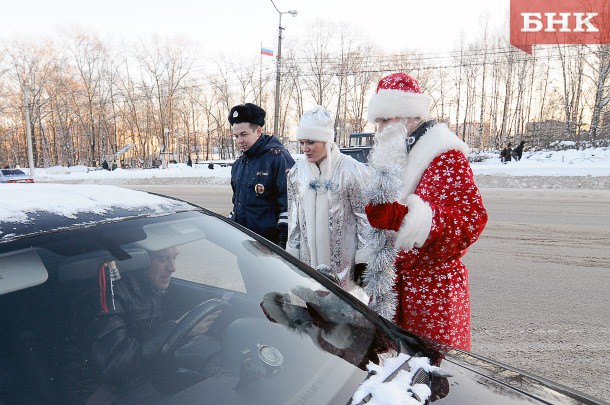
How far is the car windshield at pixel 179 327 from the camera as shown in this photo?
1.18 meters

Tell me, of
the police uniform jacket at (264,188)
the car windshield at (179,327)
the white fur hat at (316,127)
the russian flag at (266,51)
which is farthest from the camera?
the russian flag at (266,51)

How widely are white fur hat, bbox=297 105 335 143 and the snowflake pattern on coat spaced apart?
103 centimetres

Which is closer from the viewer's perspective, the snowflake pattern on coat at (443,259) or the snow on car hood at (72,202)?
the snow on car hood at (72,202)

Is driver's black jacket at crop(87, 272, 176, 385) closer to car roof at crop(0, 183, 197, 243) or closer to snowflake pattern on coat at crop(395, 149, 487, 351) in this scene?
car roof at crop(0, 183, 197, 243)

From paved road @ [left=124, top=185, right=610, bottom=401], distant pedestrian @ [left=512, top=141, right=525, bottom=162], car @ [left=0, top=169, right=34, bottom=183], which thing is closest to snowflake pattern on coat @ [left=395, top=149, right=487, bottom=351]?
paved road @ [left=124, top=185, right=610, bottom=401]

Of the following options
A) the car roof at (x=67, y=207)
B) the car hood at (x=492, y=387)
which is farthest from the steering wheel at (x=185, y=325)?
the car hood at (x=492, y=387)

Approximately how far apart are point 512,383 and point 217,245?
49.3 inches

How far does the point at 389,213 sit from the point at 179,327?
901mm

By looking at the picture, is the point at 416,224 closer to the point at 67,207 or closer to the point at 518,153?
the point at 67,207

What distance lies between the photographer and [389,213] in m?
1.62

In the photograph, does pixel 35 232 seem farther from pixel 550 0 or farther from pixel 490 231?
pixel 550 0

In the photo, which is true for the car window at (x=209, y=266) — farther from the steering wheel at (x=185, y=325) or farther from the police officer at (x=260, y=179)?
the police officer at (x=260, y=179)

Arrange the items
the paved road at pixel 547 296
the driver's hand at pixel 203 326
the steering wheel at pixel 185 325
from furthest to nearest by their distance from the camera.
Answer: the paved road at pixel 547 296 < the driver's hand at pixel 203 326 < the steering wheel at pixel 185 325

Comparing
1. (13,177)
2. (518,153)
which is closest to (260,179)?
(13,177)
